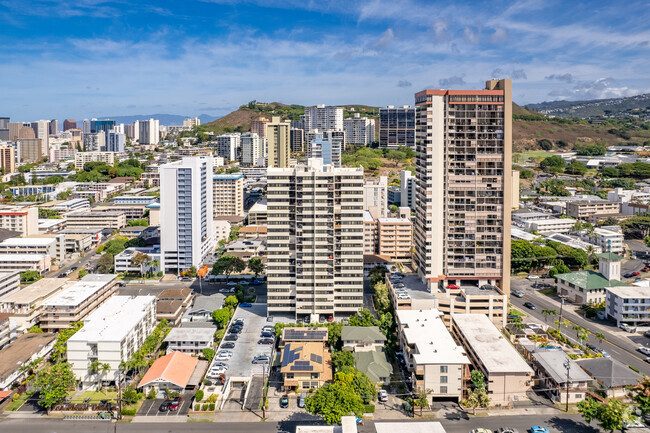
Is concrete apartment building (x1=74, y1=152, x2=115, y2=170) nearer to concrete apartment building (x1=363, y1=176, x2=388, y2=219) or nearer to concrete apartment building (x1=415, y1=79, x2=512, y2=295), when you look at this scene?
concrete apartment building (x1=363, y1=176, x2=388, y2=219)

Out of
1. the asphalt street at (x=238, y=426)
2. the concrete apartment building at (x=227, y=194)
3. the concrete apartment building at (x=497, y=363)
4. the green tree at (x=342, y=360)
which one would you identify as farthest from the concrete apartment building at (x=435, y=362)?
the concrete apartment building at (x=227, y=194)

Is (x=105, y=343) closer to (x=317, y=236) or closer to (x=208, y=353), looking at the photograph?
(x=208, y=353)

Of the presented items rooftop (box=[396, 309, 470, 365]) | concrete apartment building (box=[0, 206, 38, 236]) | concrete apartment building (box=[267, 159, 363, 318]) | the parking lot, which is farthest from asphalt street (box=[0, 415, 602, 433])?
concrete apartment building (box=[0, 206, 38, 236])

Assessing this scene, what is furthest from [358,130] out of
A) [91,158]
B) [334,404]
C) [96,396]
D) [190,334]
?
[334,404]

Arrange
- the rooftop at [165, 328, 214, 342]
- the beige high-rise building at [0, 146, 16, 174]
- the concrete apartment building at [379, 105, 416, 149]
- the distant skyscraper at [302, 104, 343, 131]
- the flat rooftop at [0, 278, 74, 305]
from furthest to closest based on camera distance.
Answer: the distant skyscraper at [302, 104, 343, 131] < the concrete apartment building at [379, 105, 416, 149] < the beige high-rise building at [0, 146, 16, 174] < the flat rooftop at [0, 278, 74, 305] < the rooftop at [165, 328, 214, 342]

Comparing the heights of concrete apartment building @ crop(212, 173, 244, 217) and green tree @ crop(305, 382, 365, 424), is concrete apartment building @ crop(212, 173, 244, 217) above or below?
above
